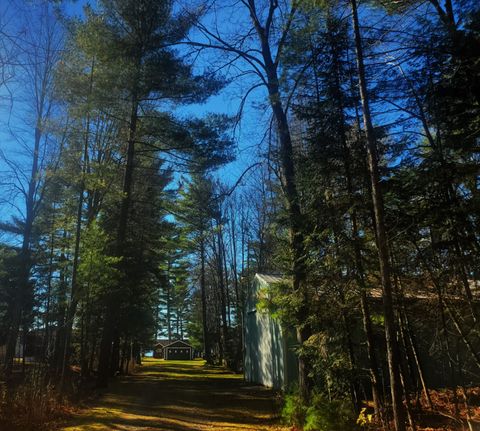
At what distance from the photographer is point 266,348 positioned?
16062 millimetres

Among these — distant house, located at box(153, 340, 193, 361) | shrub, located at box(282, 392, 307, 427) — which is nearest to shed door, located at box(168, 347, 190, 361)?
distant house, located at box(153, 340, 193, 361)

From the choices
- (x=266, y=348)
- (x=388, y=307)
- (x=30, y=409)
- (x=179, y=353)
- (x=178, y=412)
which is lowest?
(x=178, y=412)

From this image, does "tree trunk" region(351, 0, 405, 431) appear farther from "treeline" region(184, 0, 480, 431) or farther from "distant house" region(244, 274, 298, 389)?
"distant house" region(244, 274, 298, 389)

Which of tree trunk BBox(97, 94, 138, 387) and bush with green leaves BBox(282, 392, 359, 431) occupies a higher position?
tree trunk BBox(97, 94, 138, 387)

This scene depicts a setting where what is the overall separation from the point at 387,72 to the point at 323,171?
2.12 meters

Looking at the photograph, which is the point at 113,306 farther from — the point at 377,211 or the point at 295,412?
the point at 377,211

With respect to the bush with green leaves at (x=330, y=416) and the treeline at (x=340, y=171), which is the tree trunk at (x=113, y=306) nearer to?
the treeline at (x=340, y=171)

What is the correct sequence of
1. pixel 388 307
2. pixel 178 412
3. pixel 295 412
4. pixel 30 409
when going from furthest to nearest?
pixel 178 412 < pixel 30 409 < pixel 295 412 < pixel 388 307

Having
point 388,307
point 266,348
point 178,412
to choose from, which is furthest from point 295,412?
point 266,348

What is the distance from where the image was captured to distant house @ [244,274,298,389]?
13.8 metres

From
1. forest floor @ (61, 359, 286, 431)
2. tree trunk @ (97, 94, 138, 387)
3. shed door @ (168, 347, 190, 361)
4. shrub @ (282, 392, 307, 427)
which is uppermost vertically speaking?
tree trunk @ (97, 94, 138, 387)

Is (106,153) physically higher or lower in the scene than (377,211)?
higher

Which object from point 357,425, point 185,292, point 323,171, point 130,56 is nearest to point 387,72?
point 323,171

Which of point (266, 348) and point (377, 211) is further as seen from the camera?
point (266, 348)
